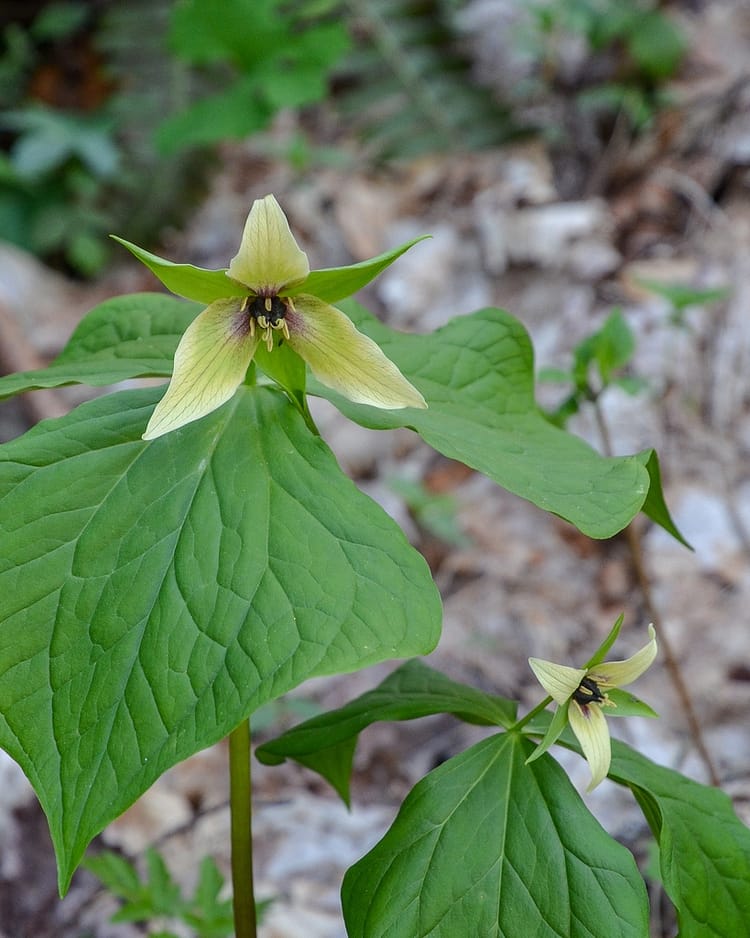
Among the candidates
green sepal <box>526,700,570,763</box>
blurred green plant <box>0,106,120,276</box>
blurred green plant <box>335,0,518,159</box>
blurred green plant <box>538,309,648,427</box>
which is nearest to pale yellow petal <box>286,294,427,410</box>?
green sepal <box>526,700,570,763</box>

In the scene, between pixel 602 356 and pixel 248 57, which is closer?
pixel 602 356

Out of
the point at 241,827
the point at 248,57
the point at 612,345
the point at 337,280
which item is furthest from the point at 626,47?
the point at 241,827

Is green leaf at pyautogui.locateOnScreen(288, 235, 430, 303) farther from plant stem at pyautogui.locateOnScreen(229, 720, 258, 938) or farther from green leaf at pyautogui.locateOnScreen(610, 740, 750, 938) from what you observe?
green leaf at pyautogui.locateOnScreen(610, 740, 750, 938)

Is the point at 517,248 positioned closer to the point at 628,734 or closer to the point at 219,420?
the point at 628,734

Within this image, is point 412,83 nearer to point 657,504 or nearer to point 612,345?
point 612,345

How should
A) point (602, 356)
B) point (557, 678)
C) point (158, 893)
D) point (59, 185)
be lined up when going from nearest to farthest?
1. point (557, 678)
2. point (158, 893)
3. point (602, 356)
4. point (59, 185)

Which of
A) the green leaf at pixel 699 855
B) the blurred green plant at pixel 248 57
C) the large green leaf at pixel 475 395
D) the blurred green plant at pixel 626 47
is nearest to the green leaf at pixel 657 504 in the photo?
the large green leaf at pixel 475 395
